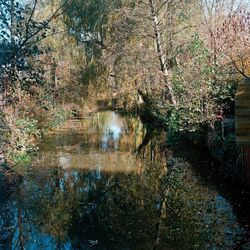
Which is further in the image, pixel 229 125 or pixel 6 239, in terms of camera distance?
pixel 229 125

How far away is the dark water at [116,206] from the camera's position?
23.3 feet

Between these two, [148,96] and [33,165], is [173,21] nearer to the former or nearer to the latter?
[148,96]

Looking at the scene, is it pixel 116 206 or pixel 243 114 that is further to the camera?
pixel 116 206

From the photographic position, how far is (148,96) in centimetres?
2492

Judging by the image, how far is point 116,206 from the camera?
9.02 metres

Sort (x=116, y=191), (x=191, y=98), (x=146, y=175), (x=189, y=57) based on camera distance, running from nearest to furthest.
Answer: (x=116, y=191) → (x=146, y=175) → (x=191, y=98) → (x=189, y=57)

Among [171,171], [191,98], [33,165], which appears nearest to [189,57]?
[191,98]

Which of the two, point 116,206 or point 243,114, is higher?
point 243,114

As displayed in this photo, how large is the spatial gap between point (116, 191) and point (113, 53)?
1272cm

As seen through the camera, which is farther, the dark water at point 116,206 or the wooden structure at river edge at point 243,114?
the wooden structure at river edge at point 243,114

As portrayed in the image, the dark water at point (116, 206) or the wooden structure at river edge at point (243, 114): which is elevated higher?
the wooden structure at river edge at point (243, 114)

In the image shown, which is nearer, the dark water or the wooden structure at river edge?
the dark water

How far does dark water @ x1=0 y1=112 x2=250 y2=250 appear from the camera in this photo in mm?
7113

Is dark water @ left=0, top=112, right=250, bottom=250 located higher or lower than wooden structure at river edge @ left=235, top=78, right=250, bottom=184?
lower
